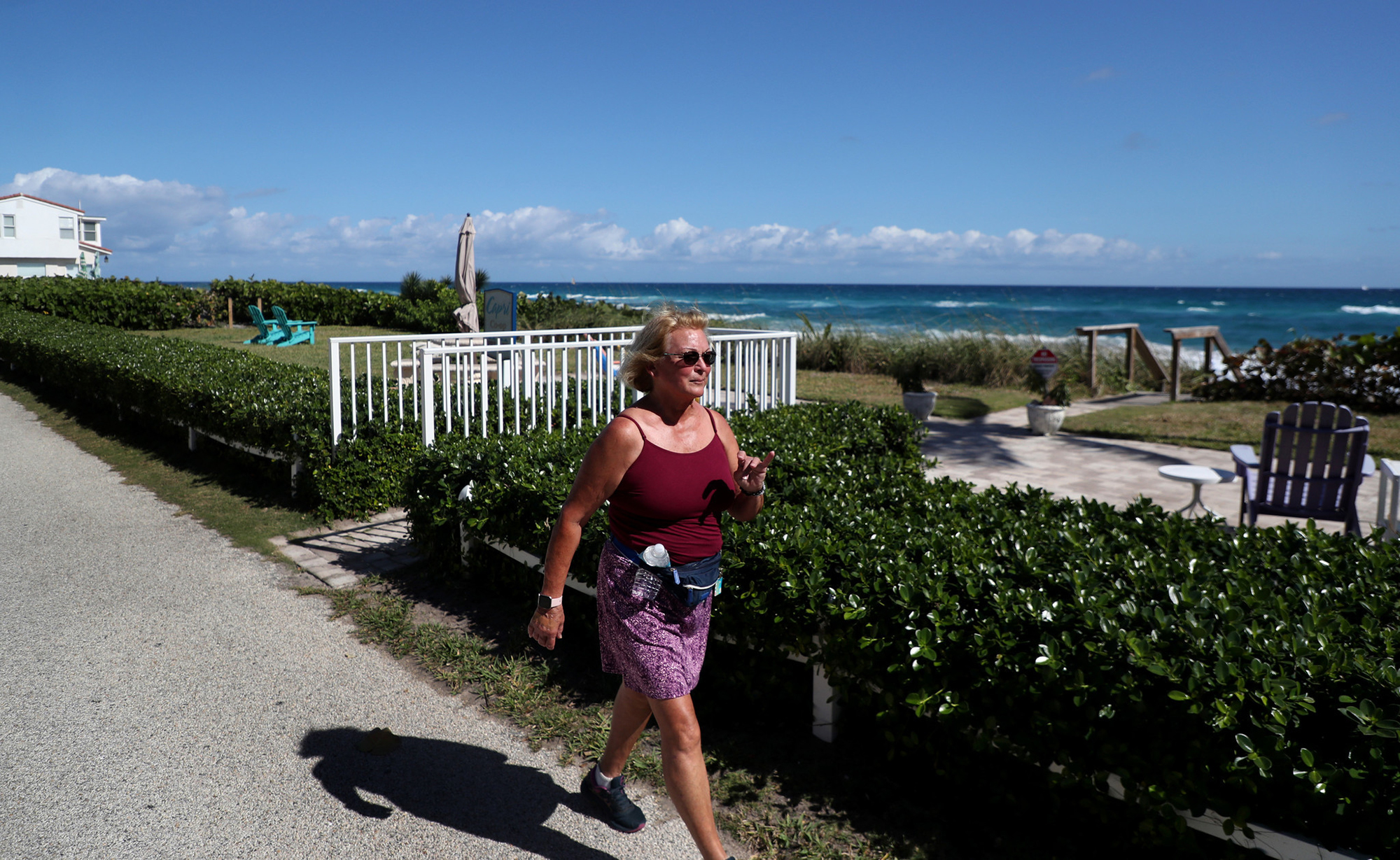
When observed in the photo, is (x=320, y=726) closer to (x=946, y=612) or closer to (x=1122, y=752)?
(x=946, y=612)

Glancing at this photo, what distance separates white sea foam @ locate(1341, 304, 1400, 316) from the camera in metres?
65.1

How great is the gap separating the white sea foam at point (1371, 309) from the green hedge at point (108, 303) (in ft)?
240

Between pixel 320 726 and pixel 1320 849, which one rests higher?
pixel 1320 849

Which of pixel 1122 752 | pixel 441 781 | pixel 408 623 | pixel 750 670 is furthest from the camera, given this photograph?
pixel 408 623

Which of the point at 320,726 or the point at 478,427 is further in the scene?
the point at 478,427

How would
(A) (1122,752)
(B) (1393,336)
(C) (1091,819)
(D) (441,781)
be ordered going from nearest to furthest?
1. (A) (1122,752)
2. (C) (1091,819)
3. (D) (441,781)
4. (B) (1393,336)

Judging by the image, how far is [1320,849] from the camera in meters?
2.28

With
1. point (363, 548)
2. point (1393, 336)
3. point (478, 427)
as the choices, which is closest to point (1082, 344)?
point (1393, 336)

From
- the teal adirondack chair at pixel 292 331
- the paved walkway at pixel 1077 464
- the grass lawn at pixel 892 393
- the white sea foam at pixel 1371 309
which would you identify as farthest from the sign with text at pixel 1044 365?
the white sea foam at pixel 1371 309

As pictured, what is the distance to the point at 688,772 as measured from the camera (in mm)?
2619

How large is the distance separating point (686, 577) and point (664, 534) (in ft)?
0.47

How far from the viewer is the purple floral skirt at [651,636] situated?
2.63m

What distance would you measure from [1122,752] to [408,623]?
3.72 m

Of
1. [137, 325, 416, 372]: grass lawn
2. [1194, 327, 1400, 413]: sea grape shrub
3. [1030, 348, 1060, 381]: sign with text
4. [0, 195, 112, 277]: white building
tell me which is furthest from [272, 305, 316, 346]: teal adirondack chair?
[0, 195, 112, 277]: white building
